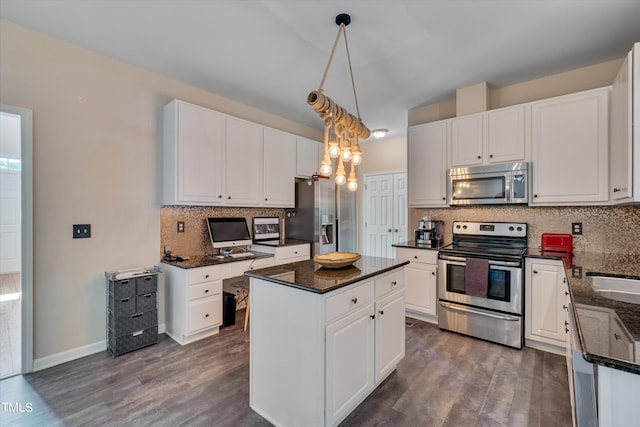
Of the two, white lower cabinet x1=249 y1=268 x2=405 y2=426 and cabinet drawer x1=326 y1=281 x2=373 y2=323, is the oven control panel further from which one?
cabinet drawer x1=326 y1=281 x2=373 y2=323

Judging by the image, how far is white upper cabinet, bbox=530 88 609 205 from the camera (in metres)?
2.57

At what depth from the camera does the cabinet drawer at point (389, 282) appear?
6.51ft

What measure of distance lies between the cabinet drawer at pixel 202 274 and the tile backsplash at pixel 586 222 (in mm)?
3060

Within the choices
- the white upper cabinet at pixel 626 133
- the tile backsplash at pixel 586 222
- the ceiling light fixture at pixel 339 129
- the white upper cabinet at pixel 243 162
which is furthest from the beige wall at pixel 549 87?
the white upper cabinet at pixel 243 162

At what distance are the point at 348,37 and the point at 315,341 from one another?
2.29 m

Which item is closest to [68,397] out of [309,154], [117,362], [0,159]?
[117,362]

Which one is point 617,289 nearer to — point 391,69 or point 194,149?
point 391,69

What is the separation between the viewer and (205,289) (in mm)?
2869

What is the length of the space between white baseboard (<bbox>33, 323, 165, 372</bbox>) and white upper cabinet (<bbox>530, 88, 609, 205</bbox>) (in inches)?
173

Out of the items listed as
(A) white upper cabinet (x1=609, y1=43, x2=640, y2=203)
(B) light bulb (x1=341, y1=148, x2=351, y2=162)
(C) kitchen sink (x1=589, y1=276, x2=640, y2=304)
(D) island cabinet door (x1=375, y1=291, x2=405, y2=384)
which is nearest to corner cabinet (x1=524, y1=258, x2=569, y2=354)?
(C) kitchen sink (x1=589, y1=276, x2=640, y2=304)

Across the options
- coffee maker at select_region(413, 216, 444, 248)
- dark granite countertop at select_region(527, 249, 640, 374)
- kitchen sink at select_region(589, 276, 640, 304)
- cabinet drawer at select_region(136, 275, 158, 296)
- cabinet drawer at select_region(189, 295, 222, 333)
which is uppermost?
coffee maker at select_region(413, 216, 444, 248)

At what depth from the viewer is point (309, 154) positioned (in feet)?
14.5

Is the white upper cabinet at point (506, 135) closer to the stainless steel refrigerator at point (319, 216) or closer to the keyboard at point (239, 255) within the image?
the stainless steel refrigerator at point (319, 216)

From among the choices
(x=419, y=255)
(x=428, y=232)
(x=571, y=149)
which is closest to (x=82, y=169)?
(x=419, y=255)
